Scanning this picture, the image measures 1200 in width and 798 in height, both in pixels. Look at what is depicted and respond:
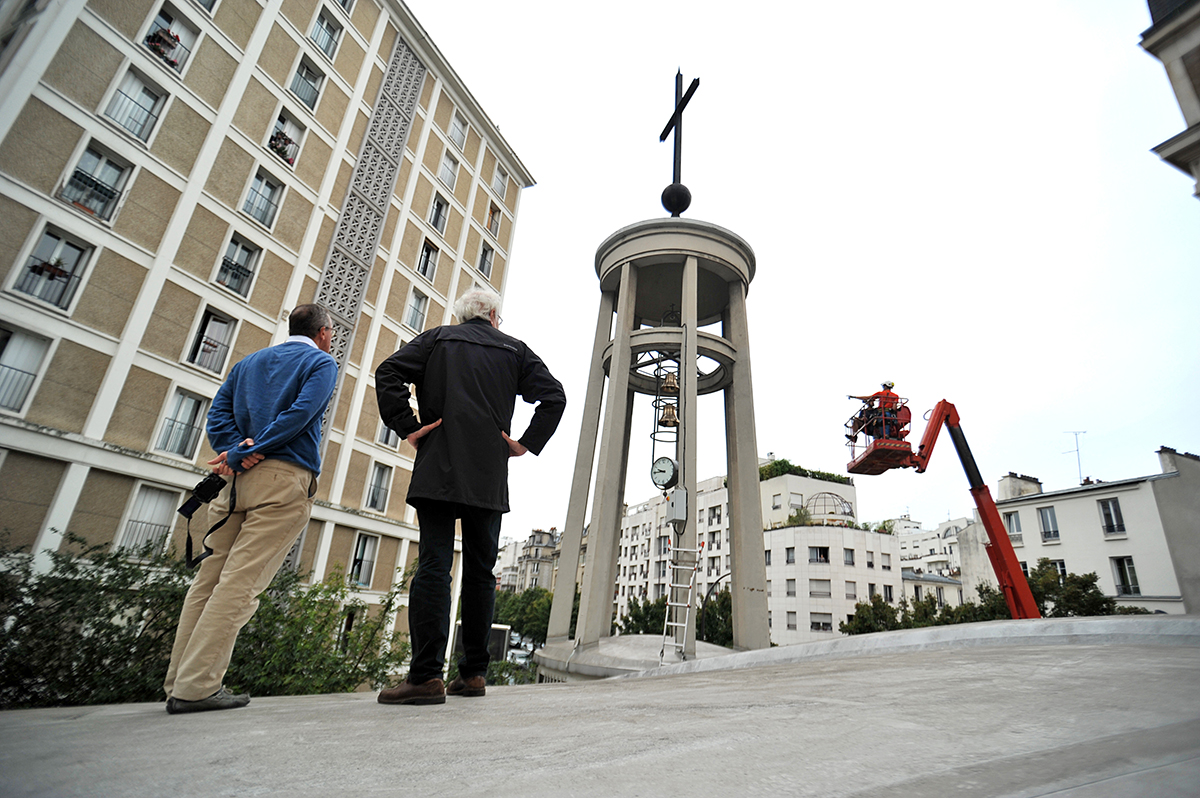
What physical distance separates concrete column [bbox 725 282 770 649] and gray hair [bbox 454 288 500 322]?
7.78 m

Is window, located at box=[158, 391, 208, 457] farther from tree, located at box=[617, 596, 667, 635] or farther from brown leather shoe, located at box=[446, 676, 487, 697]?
tree, located at box=[617, 596, 667, 635]

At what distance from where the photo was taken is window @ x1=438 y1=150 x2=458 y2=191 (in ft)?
74.4

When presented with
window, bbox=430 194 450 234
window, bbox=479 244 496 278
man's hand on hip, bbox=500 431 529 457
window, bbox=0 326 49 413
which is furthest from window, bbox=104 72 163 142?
man's hand on hip, bbox=500 431 529 457

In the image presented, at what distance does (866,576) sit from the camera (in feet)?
132

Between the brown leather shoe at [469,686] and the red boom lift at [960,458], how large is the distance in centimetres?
1091

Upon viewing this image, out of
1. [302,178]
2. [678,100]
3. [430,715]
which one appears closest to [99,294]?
[302,178]

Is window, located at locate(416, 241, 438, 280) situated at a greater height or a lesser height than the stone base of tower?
greater

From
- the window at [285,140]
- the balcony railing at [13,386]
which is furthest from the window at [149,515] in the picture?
the window at [285,140]

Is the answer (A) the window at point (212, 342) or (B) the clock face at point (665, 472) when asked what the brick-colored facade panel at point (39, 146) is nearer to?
(A) the window at point (212, 342)

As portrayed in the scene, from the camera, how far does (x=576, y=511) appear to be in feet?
35.8

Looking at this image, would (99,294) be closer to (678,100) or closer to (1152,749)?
(678,100)

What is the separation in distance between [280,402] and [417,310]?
19.5 meters

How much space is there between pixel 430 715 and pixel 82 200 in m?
15.7

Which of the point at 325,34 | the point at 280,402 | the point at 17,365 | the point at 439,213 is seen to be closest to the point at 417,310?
the point at 439,213
